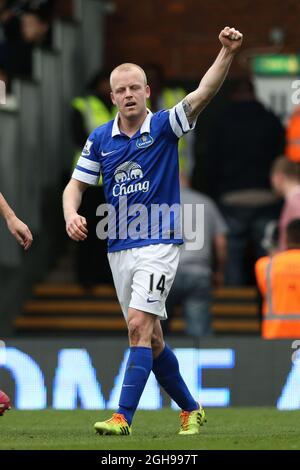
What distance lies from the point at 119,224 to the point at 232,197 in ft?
21.6

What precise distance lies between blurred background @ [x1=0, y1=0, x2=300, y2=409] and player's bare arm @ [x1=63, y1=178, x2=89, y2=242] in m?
3.56

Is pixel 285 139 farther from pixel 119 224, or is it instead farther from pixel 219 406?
pixel 119 224

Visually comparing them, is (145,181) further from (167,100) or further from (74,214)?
(167,100)

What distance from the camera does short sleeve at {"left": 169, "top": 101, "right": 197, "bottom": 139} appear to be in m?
8.85

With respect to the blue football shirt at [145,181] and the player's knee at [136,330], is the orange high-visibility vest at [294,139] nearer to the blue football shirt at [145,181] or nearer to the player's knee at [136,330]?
the blue football shirt at [145,181]

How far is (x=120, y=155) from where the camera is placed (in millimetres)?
8984

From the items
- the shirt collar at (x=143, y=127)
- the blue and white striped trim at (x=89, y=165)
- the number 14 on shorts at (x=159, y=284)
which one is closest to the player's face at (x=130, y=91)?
the shirt collar at (x=143, y=127)

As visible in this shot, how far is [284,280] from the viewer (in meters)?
12.5

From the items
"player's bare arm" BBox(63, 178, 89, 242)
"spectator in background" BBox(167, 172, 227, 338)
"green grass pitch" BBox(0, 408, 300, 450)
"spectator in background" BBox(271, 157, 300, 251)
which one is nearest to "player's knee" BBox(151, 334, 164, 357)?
"green grass pitch" BBox(0, 408, 300, 450)

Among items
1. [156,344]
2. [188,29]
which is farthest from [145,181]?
[188,29]

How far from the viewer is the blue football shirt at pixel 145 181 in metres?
8.88

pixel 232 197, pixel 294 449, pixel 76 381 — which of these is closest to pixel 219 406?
pixel 76 381

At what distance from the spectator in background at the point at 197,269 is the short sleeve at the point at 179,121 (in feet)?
17.0

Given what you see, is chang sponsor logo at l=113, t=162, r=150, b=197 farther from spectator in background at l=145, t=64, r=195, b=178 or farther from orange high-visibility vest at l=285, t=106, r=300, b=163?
orange high-visibility vest at l=285, t=106, r=300, b=163
